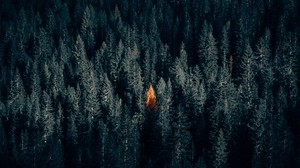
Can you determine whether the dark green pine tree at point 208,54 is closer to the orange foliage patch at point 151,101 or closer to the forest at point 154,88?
the forest at point 154,88

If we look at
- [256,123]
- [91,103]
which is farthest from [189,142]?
[91,103]

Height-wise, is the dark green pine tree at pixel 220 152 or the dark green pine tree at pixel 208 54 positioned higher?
the dark green pine tree at pixel 208 54

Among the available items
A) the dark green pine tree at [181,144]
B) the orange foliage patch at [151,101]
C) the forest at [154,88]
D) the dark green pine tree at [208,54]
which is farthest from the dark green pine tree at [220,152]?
the dark green pine tree at [208,54]

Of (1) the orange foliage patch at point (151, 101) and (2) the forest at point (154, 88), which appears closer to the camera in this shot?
(2) the forest at point (154, 88)

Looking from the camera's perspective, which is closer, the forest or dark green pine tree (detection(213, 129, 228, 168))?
dark green pine tree (detection(213, 129, 228, 168))

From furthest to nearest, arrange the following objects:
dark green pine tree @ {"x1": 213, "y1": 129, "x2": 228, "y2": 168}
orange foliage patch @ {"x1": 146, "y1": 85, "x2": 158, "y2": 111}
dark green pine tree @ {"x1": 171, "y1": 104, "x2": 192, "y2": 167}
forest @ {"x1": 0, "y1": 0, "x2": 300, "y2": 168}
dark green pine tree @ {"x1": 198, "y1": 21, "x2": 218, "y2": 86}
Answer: dark green pine tree @ {"x1": 198, "y1": 21, "x2": 218, "y2": 86}, orange foliage patch @ {"x1": 146, "y1": 85, "x2": 158, "y2": 111}, forest @ {"x1": 0, "y1": 0, "x2": 300, "y2": 168}, dark green pine tree @ {"x1": 213, "y1": 129, "x2": 228, "y2": 168}, dark green pine tree @ {"x1": 171, "y1": 104, "x2": 192, "y2": 167}

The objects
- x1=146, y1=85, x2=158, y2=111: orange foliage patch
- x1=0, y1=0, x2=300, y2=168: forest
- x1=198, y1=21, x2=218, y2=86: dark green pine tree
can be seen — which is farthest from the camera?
x1=198, y1=21, x2=218, y2=86: dark green pine tree

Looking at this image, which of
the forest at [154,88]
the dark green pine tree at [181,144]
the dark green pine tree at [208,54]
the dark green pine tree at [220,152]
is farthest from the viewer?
the dark green pine tree at [208,54]

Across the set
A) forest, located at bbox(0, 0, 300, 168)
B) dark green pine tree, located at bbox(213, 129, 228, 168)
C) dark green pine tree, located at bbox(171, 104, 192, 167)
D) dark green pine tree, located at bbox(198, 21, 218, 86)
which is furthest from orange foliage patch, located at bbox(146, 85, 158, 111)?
dark green pine tree, located at bbox(213, 129, 228, 168)

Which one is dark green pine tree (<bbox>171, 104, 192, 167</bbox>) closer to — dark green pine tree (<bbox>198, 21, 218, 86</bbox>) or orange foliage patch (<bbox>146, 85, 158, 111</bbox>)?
orange foliage patch (<bbox>146, 85, 158, 111</bbox>)

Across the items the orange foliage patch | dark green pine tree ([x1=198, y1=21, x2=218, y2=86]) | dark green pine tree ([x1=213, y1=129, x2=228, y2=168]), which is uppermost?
dark green pine tree ([x1=198, y1=21, x2=218, y2=86])
